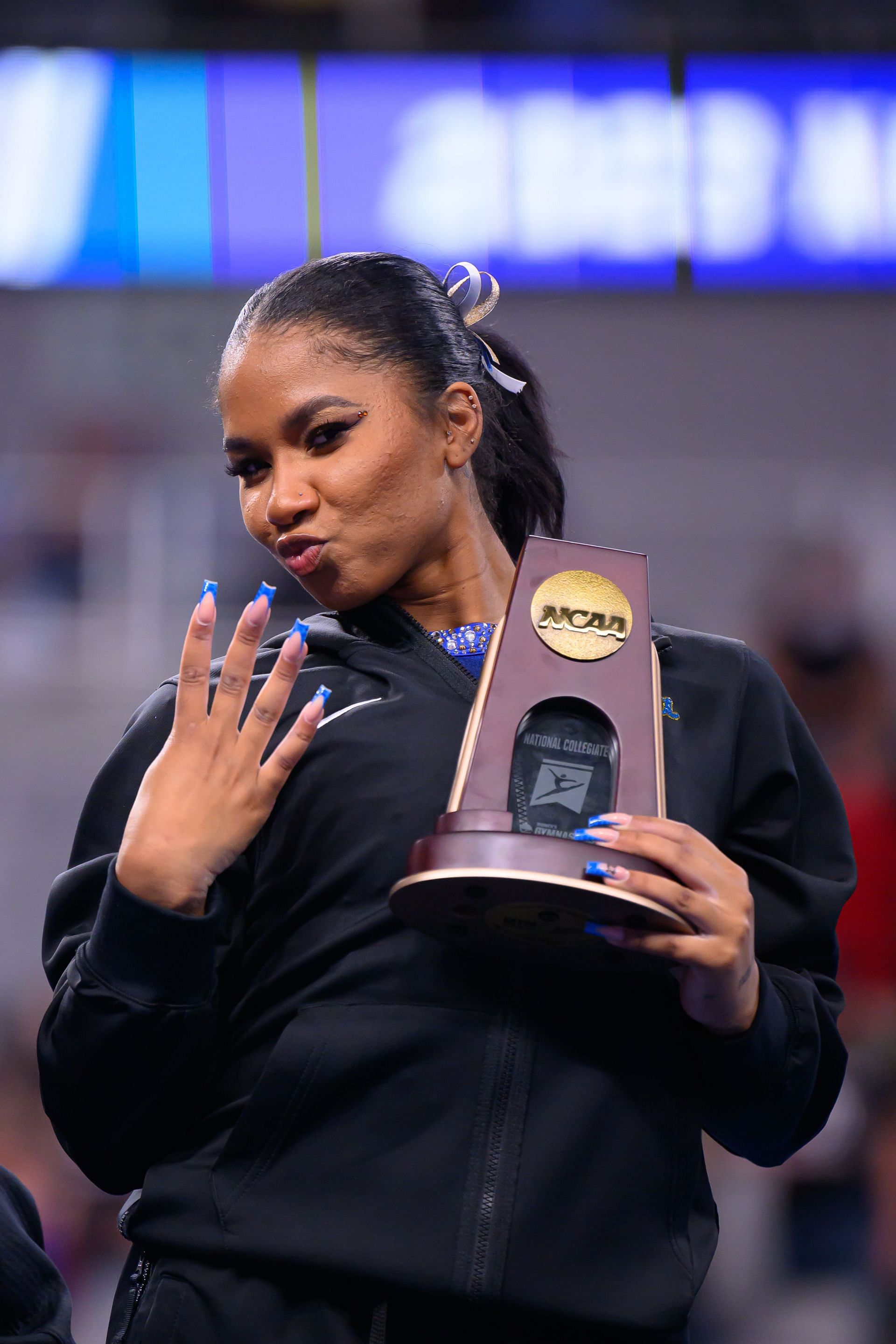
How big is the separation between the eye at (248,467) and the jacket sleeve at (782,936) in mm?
408

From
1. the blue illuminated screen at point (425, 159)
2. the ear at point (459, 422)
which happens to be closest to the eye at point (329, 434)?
the ear at point (459, 422)

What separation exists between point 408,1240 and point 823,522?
3374mm

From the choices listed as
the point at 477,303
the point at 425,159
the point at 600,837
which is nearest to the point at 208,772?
the point at 600,837

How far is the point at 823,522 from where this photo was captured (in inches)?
160

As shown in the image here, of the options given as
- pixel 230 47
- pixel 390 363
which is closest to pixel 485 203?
pixel 230 47

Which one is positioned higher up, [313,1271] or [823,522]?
[313,1271]

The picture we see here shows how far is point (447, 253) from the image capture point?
414 centimetres

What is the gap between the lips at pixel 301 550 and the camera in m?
1.13

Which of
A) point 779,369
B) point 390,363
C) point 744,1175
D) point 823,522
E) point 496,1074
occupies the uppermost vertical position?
point 390,363

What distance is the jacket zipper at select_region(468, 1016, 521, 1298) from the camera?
3.06 ft

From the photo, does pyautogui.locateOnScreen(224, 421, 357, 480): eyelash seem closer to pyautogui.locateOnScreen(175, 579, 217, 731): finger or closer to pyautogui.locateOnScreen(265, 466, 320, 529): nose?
pyautogui.locateOnScreen(265, 466, 320, 529): nose

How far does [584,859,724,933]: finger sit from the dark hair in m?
0.49

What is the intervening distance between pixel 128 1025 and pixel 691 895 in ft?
1.21

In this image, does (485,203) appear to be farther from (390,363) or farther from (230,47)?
(390,363)
